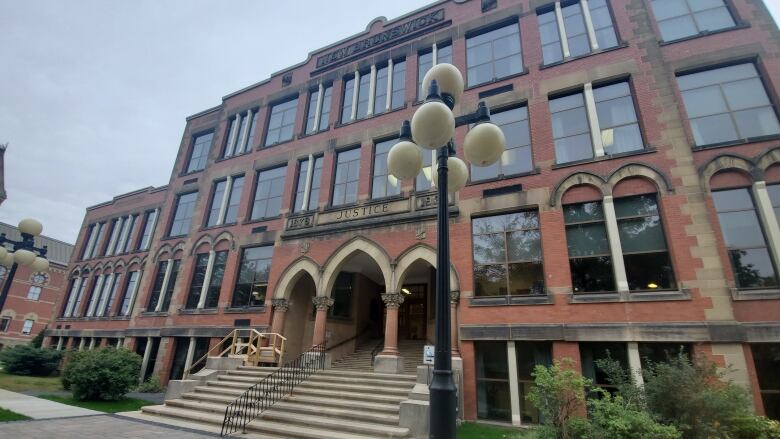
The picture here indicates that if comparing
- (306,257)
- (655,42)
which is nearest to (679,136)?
(655,42)

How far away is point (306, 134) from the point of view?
18750mm

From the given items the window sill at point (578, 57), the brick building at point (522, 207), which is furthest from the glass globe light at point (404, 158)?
the window sill at point (578, 57)

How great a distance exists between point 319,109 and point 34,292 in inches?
2019

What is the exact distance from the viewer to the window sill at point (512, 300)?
36.2ft

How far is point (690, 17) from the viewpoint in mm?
12656

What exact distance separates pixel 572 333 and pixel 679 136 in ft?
22.3

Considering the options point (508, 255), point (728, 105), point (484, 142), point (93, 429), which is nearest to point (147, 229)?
point (93, 429)

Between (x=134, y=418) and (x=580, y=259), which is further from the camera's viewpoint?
(x=580, y=259)

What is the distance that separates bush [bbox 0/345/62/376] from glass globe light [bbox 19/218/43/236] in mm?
14376

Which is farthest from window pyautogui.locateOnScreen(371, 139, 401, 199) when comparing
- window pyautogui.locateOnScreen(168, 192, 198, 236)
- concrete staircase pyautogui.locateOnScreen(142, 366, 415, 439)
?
window pyautogui.locateOnScreen(168, 192, 198, 236)

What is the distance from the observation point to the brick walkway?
7543 millimetres

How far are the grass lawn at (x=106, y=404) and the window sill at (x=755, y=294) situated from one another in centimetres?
1756

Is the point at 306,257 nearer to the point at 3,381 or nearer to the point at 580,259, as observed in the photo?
the point at 580,259

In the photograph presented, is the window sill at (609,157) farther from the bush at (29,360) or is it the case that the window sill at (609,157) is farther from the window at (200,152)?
the bush at (29,360)
